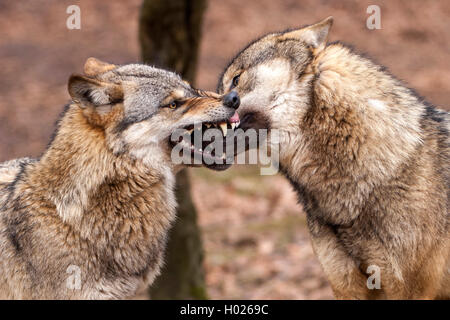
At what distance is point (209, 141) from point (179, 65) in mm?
2651

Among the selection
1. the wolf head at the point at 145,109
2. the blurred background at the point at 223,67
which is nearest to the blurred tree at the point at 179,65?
the blurred background at the point at 223,67

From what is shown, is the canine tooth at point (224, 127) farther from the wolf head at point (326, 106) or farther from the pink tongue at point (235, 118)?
the wolf head at point (326, 106)

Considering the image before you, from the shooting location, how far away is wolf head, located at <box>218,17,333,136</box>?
4758 mm

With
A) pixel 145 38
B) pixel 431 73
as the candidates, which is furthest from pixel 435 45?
pixel 145 38

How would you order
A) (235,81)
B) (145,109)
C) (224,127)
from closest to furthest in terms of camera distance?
(145,109), (224,127), (235,81)

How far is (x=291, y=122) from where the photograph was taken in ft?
15.5

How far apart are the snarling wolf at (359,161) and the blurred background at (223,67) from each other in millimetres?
2668

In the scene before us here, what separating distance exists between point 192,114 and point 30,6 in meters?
16.6

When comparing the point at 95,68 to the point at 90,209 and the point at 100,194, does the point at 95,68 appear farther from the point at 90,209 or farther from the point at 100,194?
the point at 90,209

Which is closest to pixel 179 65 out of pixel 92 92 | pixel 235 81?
pixel 235 81

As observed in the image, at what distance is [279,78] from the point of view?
16.0 ft

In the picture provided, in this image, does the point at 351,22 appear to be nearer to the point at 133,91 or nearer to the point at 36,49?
the point at 36,49

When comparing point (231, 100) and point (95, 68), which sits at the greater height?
point (95, 68)

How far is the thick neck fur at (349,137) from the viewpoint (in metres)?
4.55
